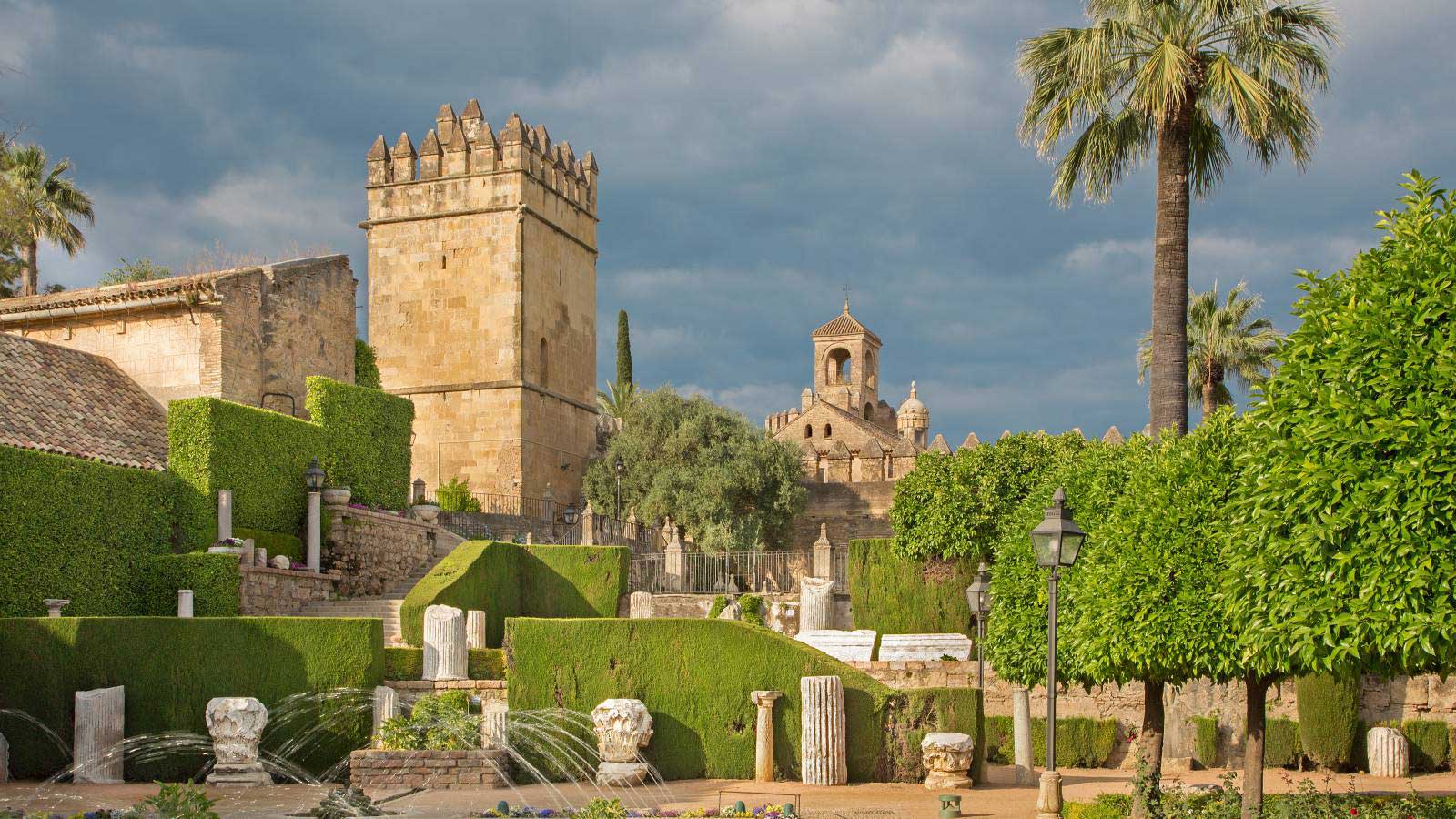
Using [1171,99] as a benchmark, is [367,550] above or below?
below

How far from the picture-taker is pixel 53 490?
71.0ft

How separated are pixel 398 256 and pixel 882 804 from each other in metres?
32.4

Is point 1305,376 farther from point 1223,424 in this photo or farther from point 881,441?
point 881,441

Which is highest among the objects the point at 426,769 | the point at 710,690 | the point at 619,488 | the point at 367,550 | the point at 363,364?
the point at 363,364

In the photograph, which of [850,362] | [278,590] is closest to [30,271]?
[278,590]

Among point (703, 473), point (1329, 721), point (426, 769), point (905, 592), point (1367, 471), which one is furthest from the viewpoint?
point (703, 473)

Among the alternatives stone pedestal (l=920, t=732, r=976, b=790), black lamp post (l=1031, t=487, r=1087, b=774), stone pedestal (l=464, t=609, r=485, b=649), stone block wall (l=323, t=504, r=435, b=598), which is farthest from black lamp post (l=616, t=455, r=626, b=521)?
black lamp post (l=1031, t=487, r=1087, b=774)

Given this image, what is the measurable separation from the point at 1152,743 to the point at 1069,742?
7328 millimetres

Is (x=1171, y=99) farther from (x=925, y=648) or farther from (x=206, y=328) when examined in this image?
(x=206, y=328)

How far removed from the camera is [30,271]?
39.1 meters

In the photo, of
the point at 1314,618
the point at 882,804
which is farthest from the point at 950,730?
the point at 1314,618

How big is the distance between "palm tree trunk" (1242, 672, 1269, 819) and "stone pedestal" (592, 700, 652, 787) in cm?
741

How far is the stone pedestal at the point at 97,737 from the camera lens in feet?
57.6

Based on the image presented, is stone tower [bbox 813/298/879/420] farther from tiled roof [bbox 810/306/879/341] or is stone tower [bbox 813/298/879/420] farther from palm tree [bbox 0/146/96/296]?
palm tree [bbox 0/146/96/296]
